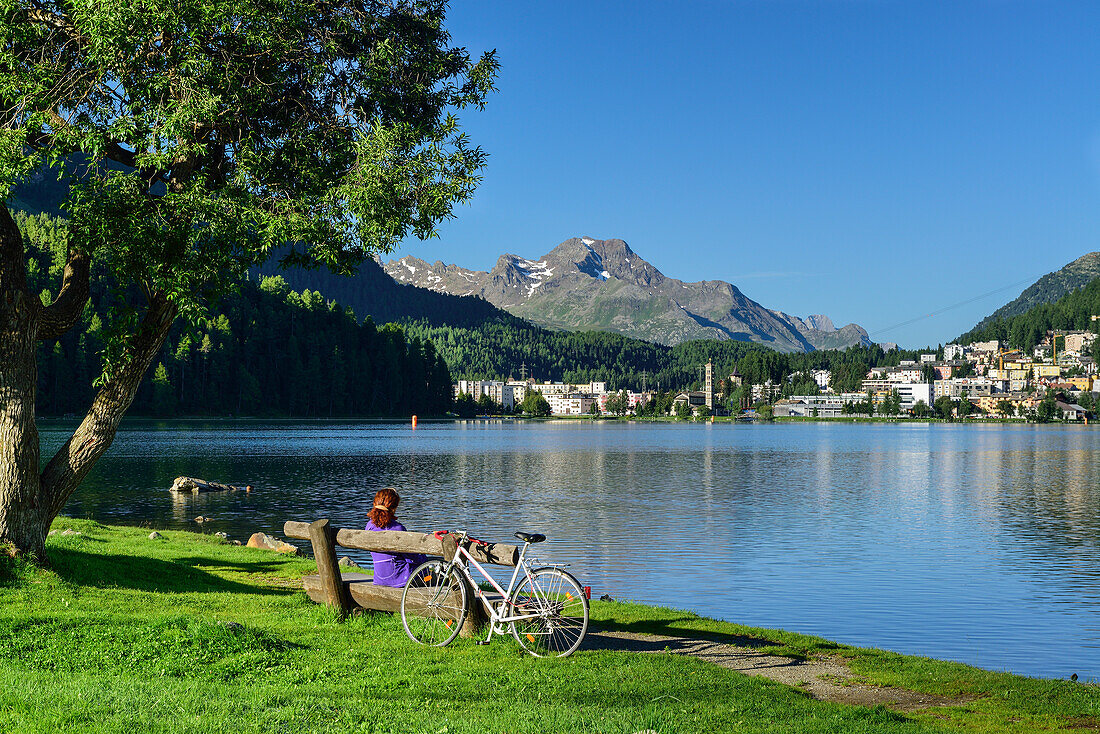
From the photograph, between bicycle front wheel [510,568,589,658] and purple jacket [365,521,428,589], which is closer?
bicycle front wheel [510,568,589,658]

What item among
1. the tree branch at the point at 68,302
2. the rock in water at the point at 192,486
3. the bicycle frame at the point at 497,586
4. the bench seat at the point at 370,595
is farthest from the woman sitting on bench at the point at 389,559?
the rock in water at the point at 192,486

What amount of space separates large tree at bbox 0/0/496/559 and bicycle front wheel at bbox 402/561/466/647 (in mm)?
6555

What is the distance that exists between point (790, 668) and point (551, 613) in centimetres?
382

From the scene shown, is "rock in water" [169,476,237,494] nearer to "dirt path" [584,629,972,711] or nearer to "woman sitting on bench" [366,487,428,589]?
"woman sitting on bench" [366,487,428,589]

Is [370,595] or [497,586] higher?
[497,586]

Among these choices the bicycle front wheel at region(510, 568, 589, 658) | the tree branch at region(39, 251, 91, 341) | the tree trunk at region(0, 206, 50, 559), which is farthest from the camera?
the tree branch at region(39, 251, 91, 341)

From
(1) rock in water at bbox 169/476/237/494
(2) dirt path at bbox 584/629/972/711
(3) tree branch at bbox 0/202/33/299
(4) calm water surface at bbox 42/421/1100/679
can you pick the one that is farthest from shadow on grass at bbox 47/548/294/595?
(1) rock in water at bbox 169/476/237/494

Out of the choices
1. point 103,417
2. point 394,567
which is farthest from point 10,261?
point 394,567

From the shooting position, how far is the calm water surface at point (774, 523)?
23.1 m

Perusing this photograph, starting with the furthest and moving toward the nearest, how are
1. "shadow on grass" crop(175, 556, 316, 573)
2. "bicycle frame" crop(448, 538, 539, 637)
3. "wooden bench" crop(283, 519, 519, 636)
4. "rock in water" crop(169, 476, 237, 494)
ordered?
"rock in water" crop(169, 476, 237, 494) → "shadow on grass" crop(175, 556, 316, 573) → "wooden bench" crop(283, 519, 519, 636) → "bicycle frame" crop(448, 538, 539, 637)

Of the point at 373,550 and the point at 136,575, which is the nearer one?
the point at 373,550

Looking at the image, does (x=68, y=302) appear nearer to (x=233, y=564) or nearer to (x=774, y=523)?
(x=233, y=564)

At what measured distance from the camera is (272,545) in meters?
28.7

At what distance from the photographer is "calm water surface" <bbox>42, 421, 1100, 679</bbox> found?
23.1 m
